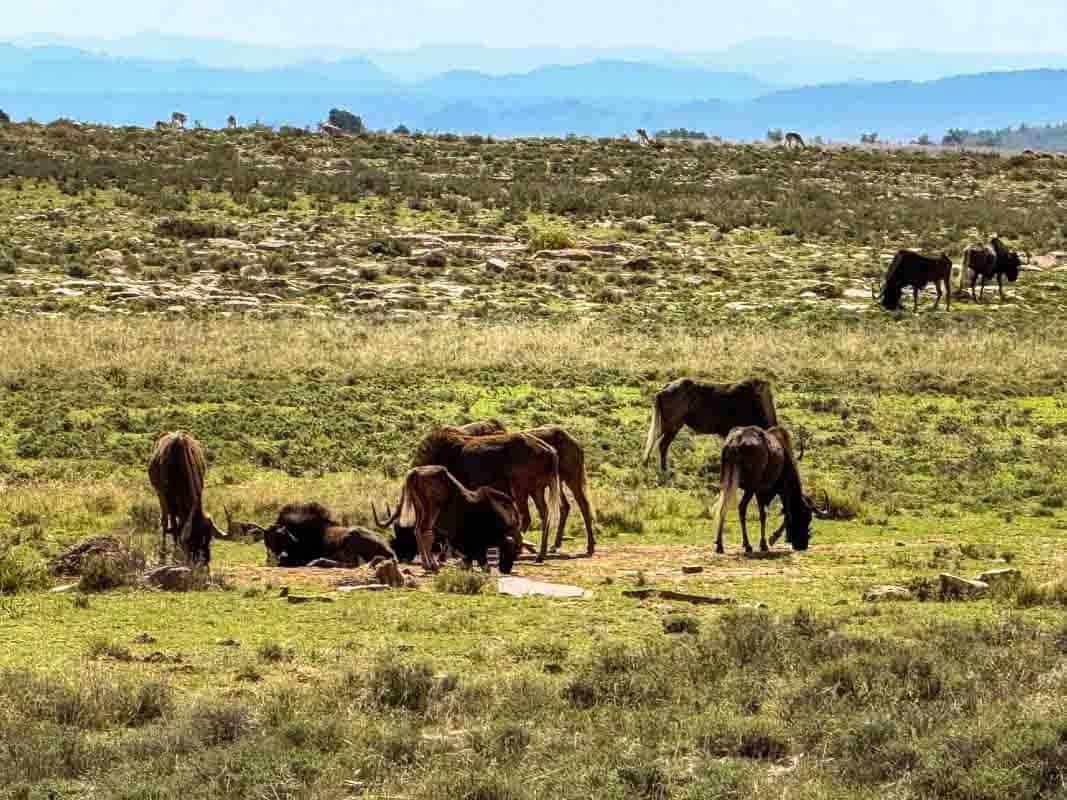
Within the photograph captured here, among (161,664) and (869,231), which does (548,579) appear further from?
(869,231)

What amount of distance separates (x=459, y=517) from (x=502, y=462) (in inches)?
57.3

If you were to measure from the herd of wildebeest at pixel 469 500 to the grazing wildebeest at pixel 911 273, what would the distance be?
27124mm

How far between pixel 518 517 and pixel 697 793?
26.5ft

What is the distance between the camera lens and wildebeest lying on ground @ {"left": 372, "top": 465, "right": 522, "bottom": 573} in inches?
653

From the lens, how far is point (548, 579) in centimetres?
1608

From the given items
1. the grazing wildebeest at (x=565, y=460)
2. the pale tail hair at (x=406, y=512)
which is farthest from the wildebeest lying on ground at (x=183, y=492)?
the grazing wildebeest at (x=565, y=460)

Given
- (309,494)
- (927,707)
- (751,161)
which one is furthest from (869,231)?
(927,707)

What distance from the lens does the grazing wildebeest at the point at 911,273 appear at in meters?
45.2

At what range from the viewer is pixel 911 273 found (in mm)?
45250

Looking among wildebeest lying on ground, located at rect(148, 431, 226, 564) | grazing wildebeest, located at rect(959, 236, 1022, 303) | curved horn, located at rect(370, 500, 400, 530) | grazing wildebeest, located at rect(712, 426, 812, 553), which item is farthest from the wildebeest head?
wildebeest lying on ground, located at rect(148, 431, 226, 564)

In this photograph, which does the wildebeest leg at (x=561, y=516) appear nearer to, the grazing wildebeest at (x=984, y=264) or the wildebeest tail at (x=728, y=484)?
the wildebeest tail at (x=728, y=484)

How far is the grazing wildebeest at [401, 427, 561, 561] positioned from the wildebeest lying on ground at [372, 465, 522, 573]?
1.04m

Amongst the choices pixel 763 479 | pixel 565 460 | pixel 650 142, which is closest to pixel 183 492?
pixel 565 460

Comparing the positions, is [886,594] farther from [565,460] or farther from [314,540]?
[314,540]
